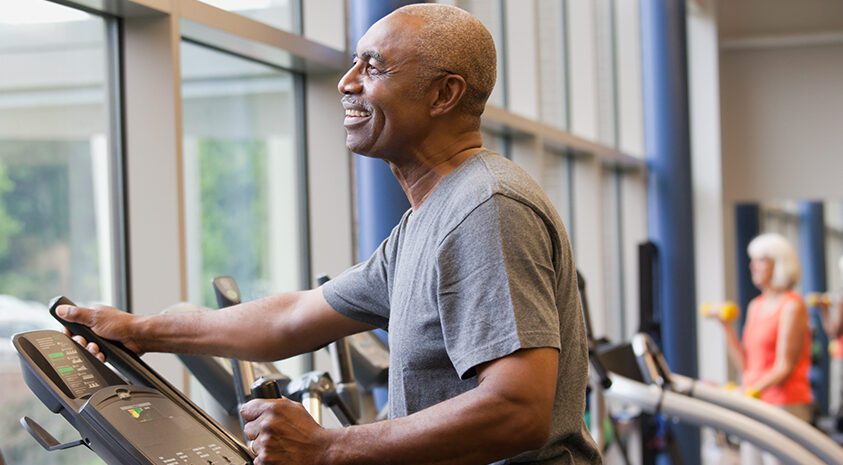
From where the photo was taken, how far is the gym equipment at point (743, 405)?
3.74 m

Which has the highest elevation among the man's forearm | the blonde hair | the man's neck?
the man's neck

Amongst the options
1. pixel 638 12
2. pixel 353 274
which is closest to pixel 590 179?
pixel 638 12

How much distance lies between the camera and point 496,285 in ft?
4.65

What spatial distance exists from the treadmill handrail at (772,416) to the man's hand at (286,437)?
105 inches

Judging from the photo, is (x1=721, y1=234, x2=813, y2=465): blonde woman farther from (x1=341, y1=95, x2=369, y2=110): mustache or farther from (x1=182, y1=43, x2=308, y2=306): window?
(x1=341, y1=95, x2=369, y2=110): mustache

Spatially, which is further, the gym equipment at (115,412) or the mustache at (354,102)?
the mustache at (354,102)

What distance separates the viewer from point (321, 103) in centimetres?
365

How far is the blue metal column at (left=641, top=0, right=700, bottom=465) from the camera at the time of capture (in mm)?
7711

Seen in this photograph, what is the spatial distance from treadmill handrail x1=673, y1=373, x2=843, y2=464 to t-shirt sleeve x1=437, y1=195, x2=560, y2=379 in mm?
2566

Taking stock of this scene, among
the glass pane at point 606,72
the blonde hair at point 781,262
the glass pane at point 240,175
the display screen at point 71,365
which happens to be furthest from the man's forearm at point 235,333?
the glass pane at point 606,72

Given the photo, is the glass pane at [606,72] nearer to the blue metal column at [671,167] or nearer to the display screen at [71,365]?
the blue metal column at [671,167]

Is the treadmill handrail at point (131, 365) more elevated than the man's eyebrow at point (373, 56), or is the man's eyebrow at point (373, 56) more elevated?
the man's eyebrow at point (373, 56)

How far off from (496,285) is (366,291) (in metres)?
0.47

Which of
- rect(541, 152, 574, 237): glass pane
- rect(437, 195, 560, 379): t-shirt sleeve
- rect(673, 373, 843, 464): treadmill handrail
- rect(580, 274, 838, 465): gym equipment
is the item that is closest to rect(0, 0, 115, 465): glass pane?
rect(437, 195, 560, 379): t-shirt sleeve
